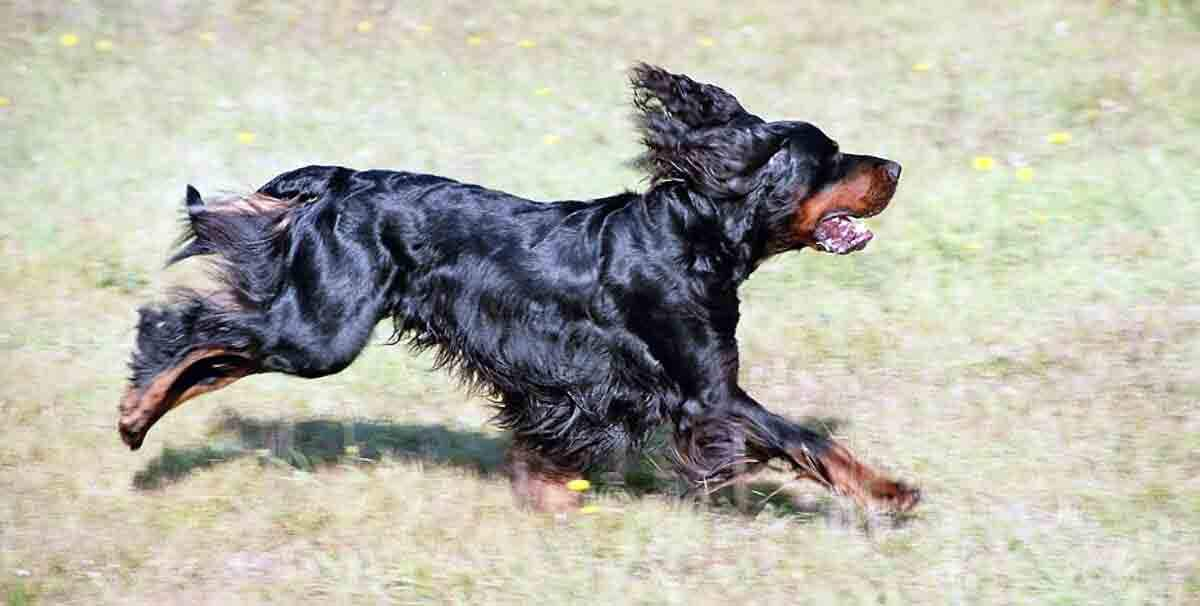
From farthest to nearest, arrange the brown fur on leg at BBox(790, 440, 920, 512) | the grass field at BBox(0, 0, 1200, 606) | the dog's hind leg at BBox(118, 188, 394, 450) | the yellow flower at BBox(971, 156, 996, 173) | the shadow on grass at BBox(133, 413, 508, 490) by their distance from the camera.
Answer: the yellow flower at BBox(971, 156, 996, 173)
the shadow on grass at BBox(133, 413, 508, 490)
the dog's hind leg at BBox(118, 188, 394, 450)
the brown fur on leg at BBox(790, 440, 920, 512)
the grass field at BBox(0, 0, 1200, 606)

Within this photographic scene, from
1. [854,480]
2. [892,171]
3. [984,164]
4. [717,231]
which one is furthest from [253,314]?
[984,164]

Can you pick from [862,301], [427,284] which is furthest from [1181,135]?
[427,284]

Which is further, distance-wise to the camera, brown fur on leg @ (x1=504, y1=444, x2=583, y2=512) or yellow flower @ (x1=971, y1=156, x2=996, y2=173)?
yellow flower @ (x1=971, y1=156, x2=996, y2=173)

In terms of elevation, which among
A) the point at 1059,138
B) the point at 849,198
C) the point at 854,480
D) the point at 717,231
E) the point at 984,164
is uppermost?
the point at 1059,138

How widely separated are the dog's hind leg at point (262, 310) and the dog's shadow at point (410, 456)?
0.43 metres

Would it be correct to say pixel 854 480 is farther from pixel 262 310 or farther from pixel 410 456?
pixel 262 310

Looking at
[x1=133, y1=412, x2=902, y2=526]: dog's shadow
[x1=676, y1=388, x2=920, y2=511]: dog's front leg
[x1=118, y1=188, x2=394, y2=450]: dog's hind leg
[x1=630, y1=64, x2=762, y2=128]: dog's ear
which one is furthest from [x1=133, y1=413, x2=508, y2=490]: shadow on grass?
[x1=630, y1=64, x2=762, y2=128]: dog's ear

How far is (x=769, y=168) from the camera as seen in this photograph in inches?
191

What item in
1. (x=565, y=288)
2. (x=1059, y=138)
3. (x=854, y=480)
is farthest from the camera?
(x=1059, y=138)

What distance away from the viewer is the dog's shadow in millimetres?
5184

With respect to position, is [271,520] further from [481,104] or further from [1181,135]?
[1181,135]

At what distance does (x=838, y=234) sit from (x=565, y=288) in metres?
0.92

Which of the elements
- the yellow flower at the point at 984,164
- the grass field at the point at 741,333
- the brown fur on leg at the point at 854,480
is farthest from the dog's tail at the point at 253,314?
the yellow flower at the point at 984,164

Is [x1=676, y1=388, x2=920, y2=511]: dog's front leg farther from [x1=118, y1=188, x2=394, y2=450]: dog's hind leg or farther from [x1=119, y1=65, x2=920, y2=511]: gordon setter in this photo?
[x1=118, y1=188, x2=394, y2=450]: dog's hind leg
